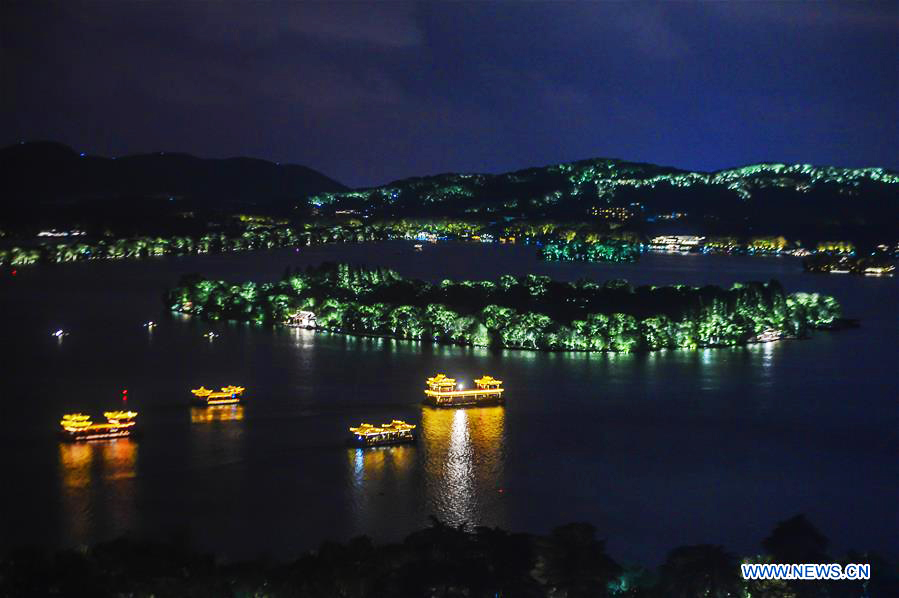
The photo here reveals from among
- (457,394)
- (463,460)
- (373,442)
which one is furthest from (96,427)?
(457,394)

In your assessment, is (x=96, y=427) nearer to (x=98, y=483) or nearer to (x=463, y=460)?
(x=98, y=483)

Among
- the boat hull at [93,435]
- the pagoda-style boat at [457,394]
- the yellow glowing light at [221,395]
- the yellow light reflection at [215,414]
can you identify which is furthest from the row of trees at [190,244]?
the pagoda-style boat at [457,394]

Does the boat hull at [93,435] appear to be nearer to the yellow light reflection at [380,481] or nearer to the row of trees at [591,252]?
the yellow light reflection at [380,481]

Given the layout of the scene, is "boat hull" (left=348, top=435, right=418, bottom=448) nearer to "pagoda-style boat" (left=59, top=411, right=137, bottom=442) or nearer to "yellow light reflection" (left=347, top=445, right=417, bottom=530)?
"yellow light reflection" (left=347, top=445, right=417, bottom=530)

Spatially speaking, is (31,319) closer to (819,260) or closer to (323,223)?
(819,260)

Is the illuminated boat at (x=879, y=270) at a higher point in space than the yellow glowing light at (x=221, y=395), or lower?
higher

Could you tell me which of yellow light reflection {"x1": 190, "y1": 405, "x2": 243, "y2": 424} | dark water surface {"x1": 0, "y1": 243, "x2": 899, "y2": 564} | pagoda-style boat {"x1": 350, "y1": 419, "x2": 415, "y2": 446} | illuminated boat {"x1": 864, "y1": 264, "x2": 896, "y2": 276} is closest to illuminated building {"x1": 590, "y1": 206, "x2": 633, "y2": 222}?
illuminated boat {"x1": 864, "y1": 264, "x2": 896, "y2": 276}
